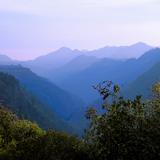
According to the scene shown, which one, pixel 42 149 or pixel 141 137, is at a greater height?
pixel 141 137

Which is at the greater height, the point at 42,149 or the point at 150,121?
the point at 150,121

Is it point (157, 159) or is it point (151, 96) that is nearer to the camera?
point (157, 159)

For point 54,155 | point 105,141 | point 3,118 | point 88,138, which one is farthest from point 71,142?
point 3,118

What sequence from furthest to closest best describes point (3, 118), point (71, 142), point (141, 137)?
point (3, 118), point (71, 142), point (141, 137)

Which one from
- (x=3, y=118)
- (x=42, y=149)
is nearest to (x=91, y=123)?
(x=42, y=149)

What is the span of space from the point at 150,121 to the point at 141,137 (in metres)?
1.18

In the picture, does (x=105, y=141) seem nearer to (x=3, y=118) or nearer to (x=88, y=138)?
(x=88, y=138)

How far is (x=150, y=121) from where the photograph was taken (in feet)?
87.8

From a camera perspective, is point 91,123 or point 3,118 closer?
point 91,123

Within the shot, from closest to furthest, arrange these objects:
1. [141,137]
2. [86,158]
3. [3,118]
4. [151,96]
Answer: [141,137] < [151,96] < [86,158] < [3,118]

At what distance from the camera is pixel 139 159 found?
2625 cm

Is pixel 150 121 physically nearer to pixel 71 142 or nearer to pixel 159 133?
pixel 159 133

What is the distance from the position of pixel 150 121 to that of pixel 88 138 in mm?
4049

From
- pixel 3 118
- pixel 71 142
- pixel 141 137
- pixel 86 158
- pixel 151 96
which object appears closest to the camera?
pixel 141 137
